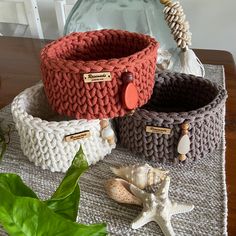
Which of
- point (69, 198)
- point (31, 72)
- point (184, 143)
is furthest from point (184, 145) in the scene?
point (31, 72)

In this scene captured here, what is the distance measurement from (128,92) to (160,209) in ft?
0.53

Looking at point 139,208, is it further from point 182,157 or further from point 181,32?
point 181,32

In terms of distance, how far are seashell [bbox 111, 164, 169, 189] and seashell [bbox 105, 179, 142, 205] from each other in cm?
1

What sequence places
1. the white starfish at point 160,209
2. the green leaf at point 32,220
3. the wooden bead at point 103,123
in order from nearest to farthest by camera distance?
the green leaf at point 32,220 < the white starfish at point 160,209 < the wooden bead at point 103,123

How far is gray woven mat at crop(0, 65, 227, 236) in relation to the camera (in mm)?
423

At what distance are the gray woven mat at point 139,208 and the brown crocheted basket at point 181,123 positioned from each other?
22 mm

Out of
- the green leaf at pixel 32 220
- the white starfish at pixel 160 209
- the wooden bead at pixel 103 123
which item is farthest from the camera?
the wooden bead at pixel 103 123

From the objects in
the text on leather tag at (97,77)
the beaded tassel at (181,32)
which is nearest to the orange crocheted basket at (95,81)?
the text on leather tag at (97,77)

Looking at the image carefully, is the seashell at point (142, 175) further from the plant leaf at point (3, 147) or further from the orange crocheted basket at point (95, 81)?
the plant leaf at point (3, 147)

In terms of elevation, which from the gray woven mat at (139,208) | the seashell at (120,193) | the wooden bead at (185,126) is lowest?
the gray woven mat at (139,208)

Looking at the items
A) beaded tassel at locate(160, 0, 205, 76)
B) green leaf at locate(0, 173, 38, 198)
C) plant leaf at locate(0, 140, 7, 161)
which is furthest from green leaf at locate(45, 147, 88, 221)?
beaded tassel at locate(160, 0, 205, 76)

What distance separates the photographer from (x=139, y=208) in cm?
45

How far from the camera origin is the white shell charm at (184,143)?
0.48m

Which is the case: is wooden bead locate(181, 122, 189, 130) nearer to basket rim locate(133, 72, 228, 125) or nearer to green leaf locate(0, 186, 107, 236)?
basket rim locate(133, 72, 228, 125)
